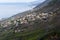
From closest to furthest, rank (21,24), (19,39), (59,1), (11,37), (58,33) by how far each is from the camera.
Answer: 1. (58,33)
2. (19,39)
3. (11,37)
4. (21,24)
5. (59,1)

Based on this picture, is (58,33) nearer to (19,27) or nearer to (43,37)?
(43,37)

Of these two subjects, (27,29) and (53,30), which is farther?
(27,29)

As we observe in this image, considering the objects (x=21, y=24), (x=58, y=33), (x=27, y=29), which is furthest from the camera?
(x=21, y=24)

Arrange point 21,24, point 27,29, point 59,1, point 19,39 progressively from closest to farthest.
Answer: point 19,39 < point 27,29 < point 21,24 < point 59,1

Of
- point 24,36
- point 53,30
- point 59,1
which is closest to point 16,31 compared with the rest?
point 24,36

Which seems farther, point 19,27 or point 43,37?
point 19,27

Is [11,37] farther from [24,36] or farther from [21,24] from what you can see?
[21,24]

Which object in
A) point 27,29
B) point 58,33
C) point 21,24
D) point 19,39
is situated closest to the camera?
point 58,33

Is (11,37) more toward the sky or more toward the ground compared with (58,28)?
more toward the ground

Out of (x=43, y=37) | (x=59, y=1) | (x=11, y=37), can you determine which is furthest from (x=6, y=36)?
(x=59, y=1)
